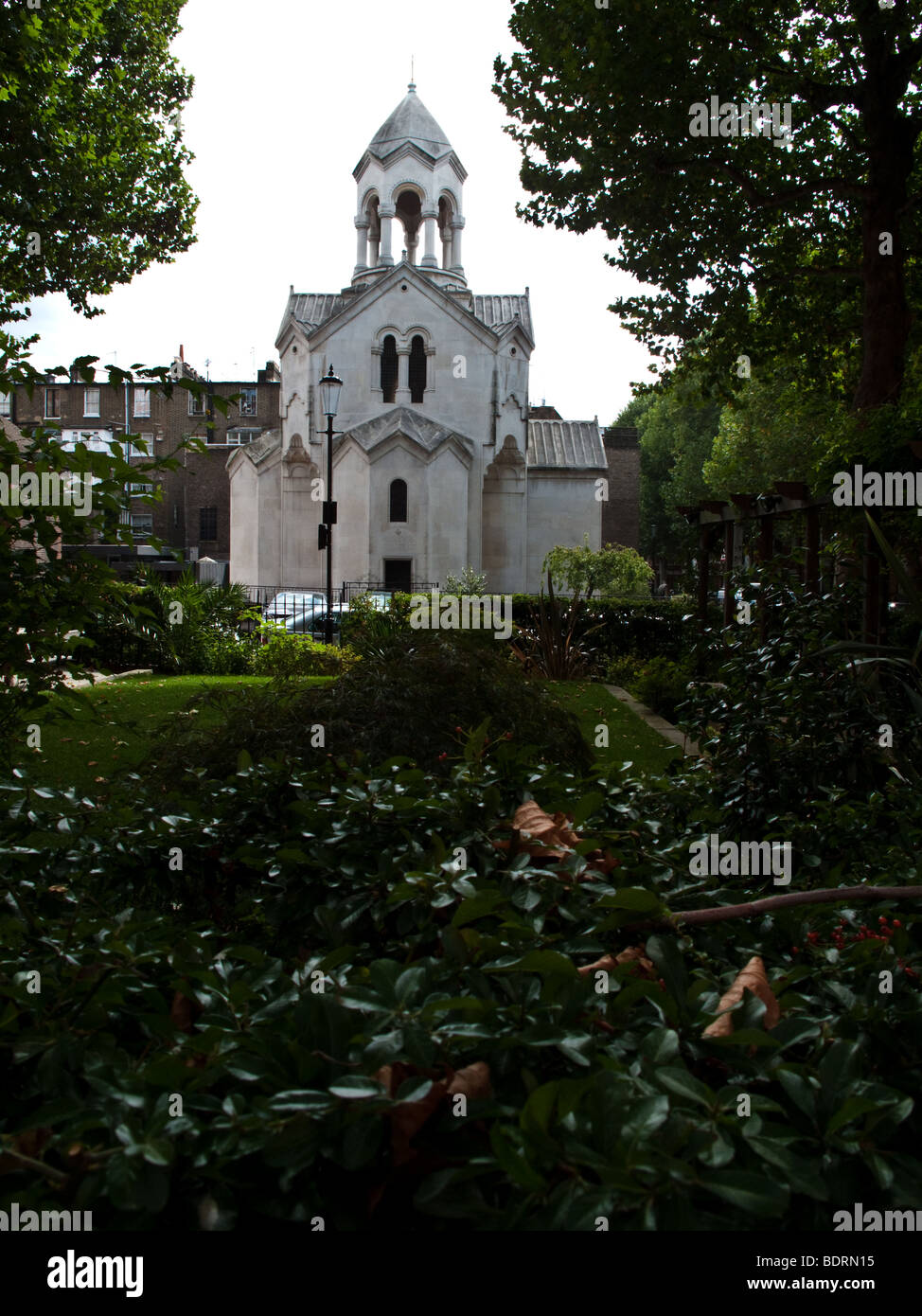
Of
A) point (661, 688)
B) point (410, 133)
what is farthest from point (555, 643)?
point (410, 133)

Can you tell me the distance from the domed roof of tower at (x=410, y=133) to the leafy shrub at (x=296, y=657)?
2759 cm

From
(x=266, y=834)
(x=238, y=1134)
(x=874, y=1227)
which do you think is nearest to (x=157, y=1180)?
(x=238, y=1134)

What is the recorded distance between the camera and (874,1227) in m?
1.05

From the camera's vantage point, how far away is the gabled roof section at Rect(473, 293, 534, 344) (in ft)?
→ 141

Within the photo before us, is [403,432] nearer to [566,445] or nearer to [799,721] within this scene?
[566,445]

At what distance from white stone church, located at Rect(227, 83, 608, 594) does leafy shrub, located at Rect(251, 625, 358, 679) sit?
19.0 metres

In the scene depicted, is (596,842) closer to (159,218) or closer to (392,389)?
(159,218)

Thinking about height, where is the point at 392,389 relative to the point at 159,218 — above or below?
above

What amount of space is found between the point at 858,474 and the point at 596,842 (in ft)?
20.1

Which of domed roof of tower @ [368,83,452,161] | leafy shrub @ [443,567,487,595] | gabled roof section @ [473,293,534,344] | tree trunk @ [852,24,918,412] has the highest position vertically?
domed roof of tower @ [368,83,452,161]

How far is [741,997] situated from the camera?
1.36 m

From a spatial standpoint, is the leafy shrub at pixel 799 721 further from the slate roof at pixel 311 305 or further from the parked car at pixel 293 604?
the slate roof at pixel 311 305

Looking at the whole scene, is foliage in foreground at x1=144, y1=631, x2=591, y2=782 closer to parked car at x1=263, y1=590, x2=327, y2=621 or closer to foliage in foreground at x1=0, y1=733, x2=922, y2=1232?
foliage in foreground at x1=0, y1=733, x2=922, y2=1232

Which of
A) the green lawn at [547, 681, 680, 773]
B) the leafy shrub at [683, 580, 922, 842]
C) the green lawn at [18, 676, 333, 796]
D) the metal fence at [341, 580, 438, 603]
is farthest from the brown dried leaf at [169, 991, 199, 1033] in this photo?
the metal fence at [341, 580, 438, 603]
